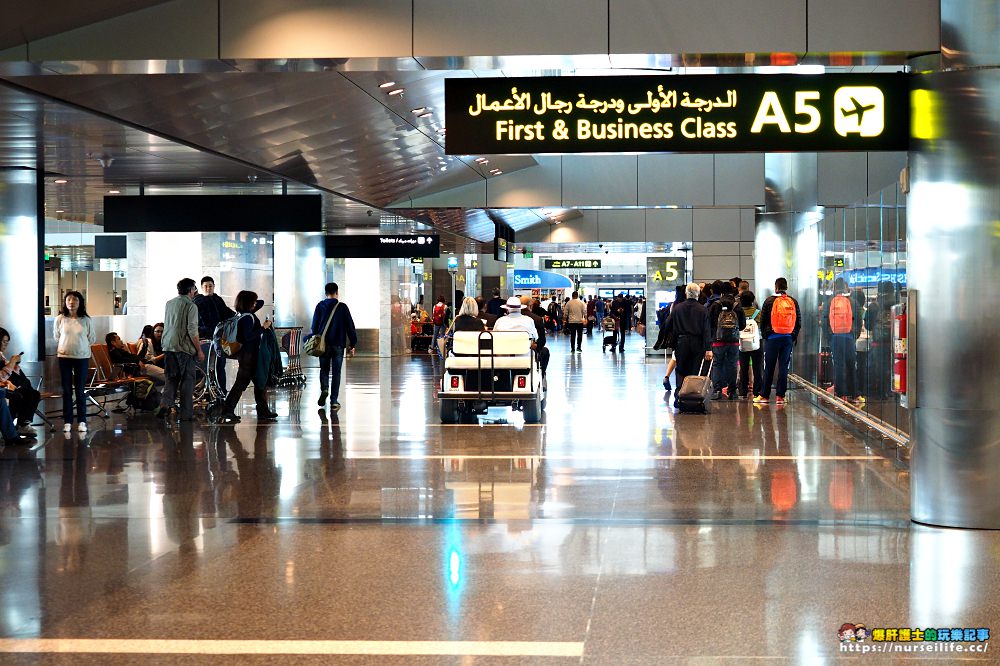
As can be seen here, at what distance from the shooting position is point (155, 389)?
16.4m

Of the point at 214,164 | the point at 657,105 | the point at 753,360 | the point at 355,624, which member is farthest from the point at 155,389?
the point at 355,624

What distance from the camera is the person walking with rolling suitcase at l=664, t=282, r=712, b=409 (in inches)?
633

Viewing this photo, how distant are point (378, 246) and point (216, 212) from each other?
13.5 meters

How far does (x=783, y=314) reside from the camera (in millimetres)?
16359

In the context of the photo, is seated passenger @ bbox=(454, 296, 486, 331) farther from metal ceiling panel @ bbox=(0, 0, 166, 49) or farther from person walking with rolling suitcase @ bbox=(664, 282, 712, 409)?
metal ceiling panel @ bbox=(0, 0, 166, 49)

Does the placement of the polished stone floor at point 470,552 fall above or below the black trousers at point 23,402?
below

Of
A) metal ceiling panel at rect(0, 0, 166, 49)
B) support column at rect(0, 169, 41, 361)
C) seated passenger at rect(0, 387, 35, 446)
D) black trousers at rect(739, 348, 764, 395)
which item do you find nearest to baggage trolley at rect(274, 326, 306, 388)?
support column at rect(0, 169, 41, 361)

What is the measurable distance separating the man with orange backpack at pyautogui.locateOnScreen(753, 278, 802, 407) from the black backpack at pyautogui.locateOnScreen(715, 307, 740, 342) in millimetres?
379

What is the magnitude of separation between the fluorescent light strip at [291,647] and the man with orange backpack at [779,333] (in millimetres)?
11936

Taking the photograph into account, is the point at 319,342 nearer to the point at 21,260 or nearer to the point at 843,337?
the point at 21,260

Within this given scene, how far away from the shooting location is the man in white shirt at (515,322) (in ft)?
49.6

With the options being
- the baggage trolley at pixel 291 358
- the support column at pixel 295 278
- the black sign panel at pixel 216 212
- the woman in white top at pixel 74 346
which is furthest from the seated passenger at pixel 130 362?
the support column at pixel 295 278

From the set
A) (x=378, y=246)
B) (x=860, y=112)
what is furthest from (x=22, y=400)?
(x=378, y=246)

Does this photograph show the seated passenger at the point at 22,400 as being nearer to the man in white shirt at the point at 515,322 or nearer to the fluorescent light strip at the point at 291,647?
the man in white shirt at the point at 515,322
